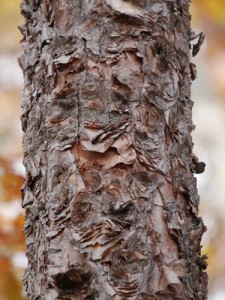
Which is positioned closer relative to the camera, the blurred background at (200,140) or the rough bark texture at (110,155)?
the rough bark texture at (110,155)

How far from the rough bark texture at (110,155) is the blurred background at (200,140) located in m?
2.09

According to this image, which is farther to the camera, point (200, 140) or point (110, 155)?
point (200, 140)

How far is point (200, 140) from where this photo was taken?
7910 millimetres

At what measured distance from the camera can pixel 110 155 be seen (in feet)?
4.34

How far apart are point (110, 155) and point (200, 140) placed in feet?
21.9

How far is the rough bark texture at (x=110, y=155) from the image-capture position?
123cm

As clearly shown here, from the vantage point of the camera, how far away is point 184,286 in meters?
1.25

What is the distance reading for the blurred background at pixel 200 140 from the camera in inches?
145

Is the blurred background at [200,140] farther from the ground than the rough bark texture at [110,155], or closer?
farther from the ground

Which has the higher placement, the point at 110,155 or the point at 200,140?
the point at 200,140

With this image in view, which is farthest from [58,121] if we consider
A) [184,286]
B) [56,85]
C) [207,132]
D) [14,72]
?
[14,72]

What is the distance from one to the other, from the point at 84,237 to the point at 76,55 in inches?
16.2

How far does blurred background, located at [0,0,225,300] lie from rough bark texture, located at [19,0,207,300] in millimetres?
2092

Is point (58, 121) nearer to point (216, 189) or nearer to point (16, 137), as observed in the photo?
point (216, 189)
